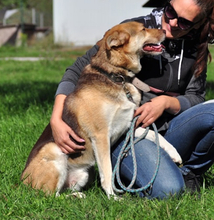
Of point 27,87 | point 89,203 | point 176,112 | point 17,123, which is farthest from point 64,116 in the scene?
point 27,87

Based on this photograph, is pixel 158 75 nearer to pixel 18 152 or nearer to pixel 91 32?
pixel 18 152

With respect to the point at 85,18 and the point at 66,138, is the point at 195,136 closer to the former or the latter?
the point at 66,138

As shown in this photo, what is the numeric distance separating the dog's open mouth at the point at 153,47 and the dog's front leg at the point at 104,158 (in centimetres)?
76

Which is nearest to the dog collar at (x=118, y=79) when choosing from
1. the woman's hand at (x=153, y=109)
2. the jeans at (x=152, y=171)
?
the woman's hand at (x=153, y=109)

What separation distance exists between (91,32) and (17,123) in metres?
17.8

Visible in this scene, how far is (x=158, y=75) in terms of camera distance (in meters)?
3.02

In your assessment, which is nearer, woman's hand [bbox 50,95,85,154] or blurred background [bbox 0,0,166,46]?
woman's hand [bbox 50,95,85,154]

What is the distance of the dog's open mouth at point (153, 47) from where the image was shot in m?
2.88

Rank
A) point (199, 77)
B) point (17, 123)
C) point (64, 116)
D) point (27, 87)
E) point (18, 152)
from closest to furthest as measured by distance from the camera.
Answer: point (64, 116), point (199, 77), point (18, 152), point (17, 123), point (27, 87)

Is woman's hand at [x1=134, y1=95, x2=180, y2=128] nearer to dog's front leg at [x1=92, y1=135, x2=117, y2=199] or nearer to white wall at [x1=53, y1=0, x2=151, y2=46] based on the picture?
dog's front leg at [x1=92, y1=135, x2=117, y2=199]

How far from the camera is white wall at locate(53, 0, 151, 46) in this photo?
21078 millimetres

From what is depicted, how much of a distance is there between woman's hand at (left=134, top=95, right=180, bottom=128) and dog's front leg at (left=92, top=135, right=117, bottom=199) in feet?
1.20

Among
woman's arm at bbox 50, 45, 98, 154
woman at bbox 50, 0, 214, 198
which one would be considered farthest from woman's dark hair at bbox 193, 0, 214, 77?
woman's arm at bbox 50, 45, 98, 154

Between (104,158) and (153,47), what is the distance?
93 centimetres
